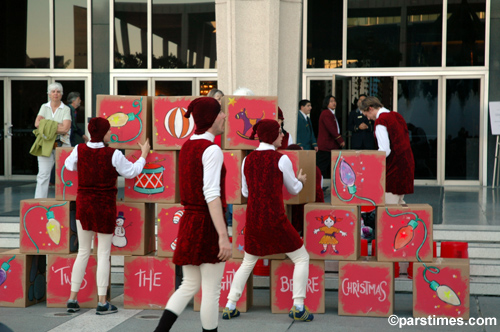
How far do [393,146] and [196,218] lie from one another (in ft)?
11.3

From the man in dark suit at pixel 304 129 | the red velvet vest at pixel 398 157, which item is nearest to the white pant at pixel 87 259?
the red velvet vest at pixel 398 157

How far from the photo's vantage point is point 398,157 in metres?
7.20

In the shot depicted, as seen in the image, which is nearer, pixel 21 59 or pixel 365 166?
pixel 365 166

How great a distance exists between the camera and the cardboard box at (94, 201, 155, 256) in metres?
6.15

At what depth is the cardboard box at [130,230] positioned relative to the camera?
6148 mm

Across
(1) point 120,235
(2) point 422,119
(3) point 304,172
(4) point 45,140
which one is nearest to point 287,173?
(3) point 304,172

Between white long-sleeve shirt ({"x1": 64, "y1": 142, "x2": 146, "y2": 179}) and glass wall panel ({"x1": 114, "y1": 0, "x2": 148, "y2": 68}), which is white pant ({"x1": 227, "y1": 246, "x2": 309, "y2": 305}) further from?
glass wall panel ({"x1": 114, "y1": 0, "x2": 148, "y2": 68})

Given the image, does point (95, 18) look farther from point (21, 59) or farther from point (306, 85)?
point (306, 85)

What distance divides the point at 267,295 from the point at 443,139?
798 centimetres

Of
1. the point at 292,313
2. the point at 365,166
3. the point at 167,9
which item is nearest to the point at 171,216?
the point at 292,313

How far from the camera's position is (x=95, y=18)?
14.5m

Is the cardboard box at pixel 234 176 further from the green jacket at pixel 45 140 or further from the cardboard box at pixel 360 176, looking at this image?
the green jacket at pixel 45 140

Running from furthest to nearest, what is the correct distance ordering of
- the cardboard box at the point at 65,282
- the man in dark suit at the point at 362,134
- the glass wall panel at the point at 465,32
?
the glass wall panel at the point at 465,32 < the man in dark suit at the point at 362,134 < the cardboard box at the point at 65,282

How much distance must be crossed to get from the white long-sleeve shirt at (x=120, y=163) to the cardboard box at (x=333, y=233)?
5.40ft
